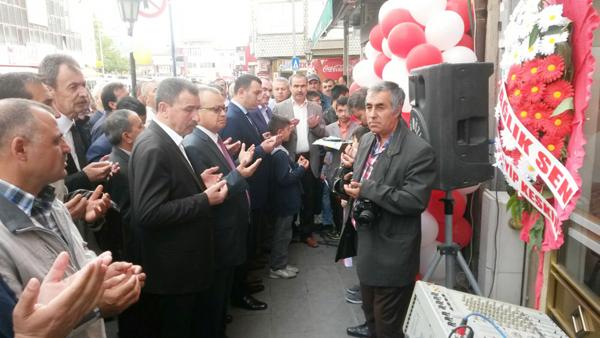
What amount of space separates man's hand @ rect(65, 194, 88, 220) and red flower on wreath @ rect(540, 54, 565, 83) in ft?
6.92

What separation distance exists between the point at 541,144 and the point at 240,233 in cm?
184

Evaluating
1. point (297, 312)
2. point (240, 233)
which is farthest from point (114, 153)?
point (297, 312)

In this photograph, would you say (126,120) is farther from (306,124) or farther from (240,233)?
(306,124)

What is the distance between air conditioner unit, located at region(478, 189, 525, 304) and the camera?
3039mm

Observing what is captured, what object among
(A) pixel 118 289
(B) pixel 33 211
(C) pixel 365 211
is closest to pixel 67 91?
(B) pixel 33 211

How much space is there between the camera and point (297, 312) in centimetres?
352

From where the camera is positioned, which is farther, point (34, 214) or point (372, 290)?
point (372, 290)

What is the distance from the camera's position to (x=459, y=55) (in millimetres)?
3158

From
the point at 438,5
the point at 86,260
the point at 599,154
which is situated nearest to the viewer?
the point at 86,260

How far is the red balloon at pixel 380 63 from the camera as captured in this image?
156 inches

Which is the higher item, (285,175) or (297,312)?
(285,175)

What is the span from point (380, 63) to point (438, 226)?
1.65 meters

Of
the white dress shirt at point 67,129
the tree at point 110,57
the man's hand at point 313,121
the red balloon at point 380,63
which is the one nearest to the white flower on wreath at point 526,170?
the red balloon at point 380,63

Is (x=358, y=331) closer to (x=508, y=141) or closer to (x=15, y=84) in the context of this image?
(x=508, y=141)
